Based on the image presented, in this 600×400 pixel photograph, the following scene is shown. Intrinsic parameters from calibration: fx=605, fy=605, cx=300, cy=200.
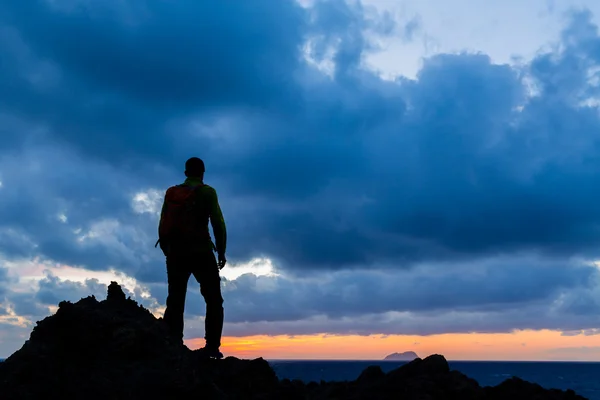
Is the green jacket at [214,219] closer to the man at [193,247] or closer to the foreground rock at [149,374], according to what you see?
the man at [193,247]

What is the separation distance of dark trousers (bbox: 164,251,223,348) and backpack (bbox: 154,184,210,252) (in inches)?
11.0

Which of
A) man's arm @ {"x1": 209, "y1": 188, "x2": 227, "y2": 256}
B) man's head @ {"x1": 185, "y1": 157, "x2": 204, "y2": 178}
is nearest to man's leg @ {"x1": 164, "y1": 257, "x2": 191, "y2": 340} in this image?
man's arm @ {"x1": 209, "y1": 188, "x2": 227, "y2": 256}

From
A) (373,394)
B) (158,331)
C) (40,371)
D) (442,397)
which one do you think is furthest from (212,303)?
(442,397)

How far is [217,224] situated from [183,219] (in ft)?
1.91

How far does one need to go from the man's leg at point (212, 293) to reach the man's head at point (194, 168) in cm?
144

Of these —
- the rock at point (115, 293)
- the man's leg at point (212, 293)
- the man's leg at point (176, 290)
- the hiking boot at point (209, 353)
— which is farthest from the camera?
the man's leg at point (176, 290)

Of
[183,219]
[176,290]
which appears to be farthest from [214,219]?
[176,290]

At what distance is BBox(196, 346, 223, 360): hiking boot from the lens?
9.43m

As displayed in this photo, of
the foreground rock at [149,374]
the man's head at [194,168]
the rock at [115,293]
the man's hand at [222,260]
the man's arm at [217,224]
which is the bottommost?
the foreground rock at [149,374]

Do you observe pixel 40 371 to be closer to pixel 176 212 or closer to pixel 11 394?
pixel 11 394

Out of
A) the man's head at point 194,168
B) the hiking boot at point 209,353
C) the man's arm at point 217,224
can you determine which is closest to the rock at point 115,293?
the hiking boot at point 209,353

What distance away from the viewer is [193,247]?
→ 10.3 m

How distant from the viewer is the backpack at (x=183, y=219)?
10.3 metres

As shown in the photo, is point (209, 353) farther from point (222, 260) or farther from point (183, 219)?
point (183, 219)
